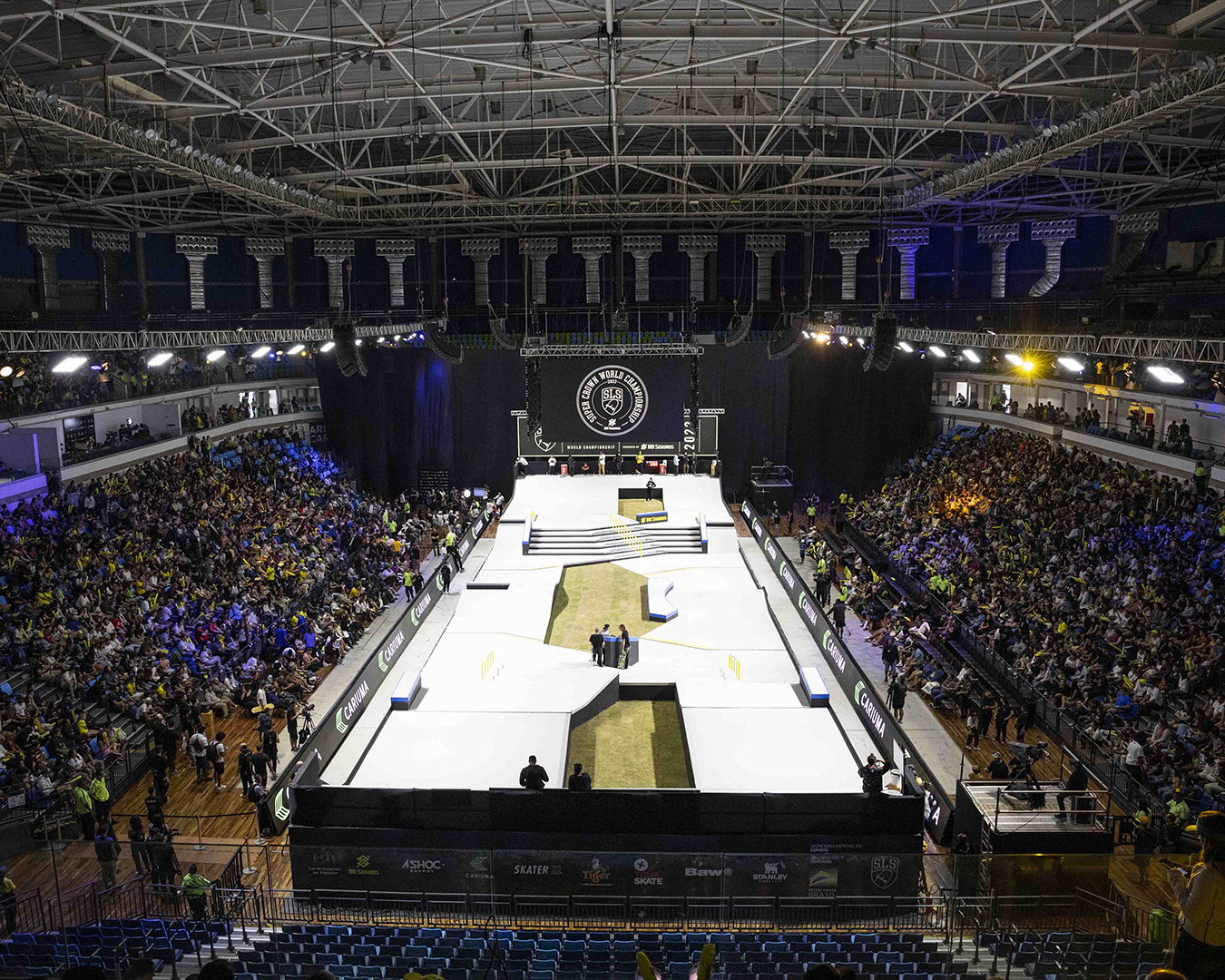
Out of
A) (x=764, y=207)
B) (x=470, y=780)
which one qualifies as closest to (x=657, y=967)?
(x=470, y=780)

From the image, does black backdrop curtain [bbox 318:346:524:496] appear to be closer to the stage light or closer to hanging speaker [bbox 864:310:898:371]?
hanging speaker [bbox 864:310:898:371]

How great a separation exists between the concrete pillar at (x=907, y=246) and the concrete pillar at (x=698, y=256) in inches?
276

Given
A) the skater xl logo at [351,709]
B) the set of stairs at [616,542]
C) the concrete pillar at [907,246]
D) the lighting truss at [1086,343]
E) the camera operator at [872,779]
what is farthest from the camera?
the concrete pillar at [907,246]

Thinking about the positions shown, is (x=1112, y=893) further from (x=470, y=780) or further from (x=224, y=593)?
(x=224, y=593)

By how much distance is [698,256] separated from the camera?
38.7 metres

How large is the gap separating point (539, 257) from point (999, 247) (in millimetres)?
17745

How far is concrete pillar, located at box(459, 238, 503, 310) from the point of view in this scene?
38719 mm

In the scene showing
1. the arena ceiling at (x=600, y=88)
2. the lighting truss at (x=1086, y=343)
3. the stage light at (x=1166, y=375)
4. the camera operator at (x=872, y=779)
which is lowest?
the camera operator at (x=872, y=779)

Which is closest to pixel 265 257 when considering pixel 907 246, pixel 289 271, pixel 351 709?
pixel 289 271

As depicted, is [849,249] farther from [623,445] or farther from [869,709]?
[869,709]

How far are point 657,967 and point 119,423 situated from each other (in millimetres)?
26780

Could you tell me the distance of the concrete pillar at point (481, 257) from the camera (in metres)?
38.7

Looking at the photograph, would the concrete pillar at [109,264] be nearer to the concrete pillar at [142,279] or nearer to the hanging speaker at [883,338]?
the concrete pillar at [142,279]

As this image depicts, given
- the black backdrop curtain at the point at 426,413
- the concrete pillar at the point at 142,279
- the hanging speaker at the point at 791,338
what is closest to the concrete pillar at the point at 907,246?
the hanging speaker at the point at 791,338
